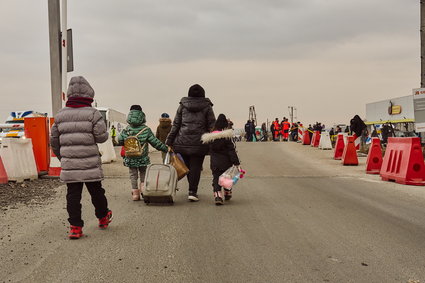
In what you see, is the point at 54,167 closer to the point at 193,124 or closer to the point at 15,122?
the point at 193,124

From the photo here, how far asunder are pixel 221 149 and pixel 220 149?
2cm

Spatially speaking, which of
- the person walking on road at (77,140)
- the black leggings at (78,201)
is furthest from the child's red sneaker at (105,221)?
the person walking on road at (77,140)

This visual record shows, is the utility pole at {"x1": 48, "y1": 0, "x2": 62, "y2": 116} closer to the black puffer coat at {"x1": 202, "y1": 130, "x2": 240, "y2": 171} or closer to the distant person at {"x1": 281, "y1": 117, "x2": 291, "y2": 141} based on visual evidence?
the black puffer coat at {"x1": 202, "y1": 130, "x2": 240, "y2": 171}

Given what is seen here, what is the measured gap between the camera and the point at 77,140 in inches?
234

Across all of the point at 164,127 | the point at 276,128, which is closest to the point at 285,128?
the point at 276,128

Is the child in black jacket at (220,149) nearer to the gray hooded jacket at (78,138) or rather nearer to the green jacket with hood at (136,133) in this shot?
the green jacket with hood at (136,133)

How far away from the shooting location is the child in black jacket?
8.74 m

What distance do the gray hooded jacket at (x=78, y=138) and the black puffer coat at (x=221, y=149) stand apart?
304 centimetres

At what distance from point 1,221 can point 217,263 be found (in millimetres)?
4006

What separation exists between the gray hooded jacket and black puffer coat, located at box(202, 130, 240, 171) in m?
3.04

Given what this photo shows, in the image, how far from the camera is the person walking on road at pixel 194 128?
9.06m

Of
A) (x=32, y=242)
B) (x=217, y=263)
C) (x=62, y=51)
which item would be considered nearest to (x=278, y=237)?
(x=217, y=263)

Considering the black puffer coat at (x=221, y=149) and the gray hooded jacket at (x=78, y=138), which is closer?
the gray hooded jacket at (x=78, y=138)

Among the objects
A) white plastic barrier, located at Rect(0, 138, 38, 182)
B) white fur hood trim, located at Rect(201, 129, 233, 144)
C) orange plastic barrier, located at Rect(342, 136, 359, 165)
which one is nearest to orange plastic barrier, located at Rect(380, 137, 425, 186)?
white fur hood trim, located at Rect(201, 129, 233, 144)
